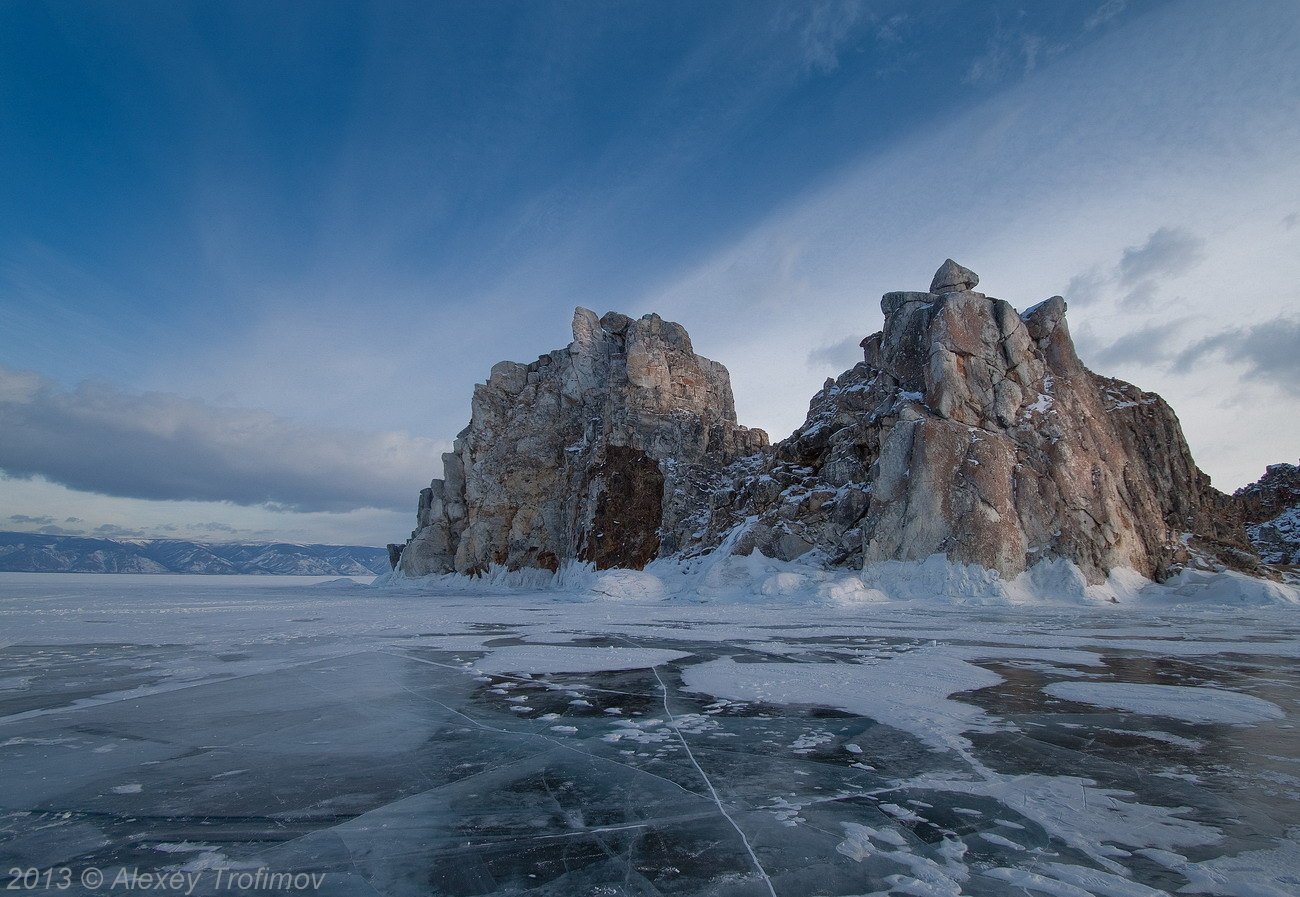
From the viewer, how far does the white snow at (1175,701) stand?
254 inches

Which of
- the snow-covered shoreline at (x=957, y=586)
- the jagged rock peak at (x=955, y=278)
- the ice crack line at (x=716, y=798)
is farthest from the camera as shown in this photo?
the jagged rock peak at (x=955, y=278)

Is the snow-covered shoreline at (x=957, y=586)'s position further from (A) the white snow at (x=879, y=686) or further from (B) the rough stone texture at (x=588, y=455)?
(A) the white snow at (x=879, y=686)

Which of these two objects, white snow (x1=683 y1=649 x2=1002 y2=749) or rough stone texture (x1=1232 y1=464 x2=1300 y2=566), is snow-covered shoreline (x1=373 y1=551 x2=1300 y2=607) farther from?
rough stone texture (x1=1232 y1=464 x2=1300 y2=566)

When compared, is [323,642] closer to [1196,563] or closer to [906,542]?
[906,542]

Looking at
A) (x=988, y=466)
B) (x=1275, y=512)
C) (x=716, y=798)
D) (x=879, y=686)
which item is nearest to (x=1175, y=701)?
(x=879, y=686)

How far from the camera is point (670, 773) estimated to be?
484cm

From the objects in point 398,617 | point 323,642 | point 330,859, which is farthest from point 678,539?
point 330,859

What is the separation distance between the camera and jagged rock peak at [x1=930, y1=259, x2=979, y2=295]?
3422 centimetres

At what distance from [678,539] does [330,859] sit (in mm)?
39878

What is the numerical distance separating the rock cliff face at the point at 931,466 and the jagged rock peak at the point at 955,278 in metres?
0.12

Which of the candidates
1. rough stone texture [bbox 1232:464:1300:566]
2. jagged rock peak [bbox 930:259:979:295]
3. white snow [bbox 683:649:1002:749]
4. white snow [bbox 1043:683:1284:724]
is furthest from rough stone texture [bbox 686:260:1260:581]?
white snow [bbox 1043:683:1284:724]

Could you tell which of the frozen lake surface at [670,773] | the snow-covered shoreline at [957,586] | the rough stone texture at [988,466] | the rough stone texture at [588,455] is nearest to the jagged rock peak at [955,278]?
the rough stone texture at [988,466]

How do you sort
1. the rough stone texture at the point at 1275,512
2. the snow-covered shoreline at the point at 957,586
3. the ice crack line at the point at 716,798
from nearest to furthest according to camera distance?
the ice crack line at the point at 716,798
the snow-covered shoreline at the point at 957,586
the rough stone texture at the point at 1275,512

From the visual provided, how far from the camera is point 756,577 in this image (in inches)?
1191
